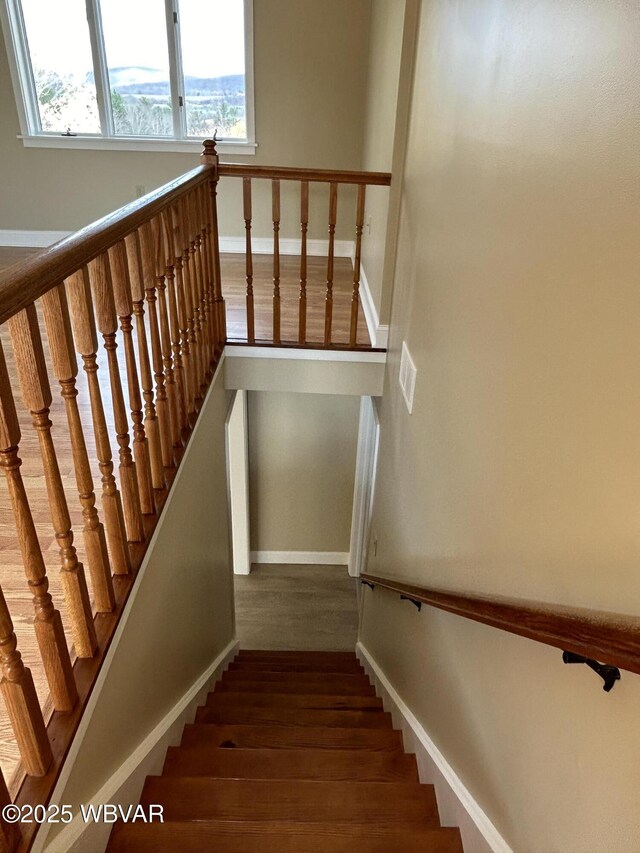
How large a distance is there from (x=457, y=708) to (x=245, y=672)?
82.7 inches

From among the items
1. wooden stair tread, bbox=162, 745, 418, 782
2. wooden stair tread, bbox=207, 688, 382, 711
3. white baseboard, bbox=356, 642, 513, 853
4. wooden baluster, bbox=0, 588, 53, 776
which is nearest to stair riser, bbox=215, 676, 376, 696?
wooden stair tread, bbox=207, 688, 382, 711

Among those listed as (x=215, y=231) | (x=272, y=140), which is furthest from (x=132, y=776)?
(x=272, y=140)

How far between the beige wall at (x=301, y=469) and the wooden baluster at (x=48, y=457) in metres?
3.76

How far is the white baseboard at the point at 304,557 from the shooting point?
5723 millimetres

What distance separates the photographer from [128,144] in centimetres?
485

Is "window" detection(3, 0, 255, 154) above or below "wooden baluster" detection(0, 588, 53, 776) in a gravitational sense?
above

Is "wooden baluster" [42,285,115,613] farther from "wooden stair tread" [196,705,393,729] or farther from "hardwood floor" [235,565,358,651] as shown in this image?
"hardwood floor" [235,565,358,651]

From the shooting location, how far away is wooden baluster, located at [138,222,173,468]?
1.74 m

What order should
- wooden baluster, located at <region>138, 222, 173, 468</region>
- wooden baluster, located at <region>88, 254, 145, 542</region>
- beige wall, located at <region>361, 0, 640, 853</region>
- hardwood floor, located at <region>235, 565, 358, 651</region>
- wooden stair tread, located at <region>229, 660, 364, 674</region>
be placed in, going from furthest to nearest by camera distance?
hardwood floor, located at <region>235, 565, 358, 651</region>
wooden stair tread, located at <region>229, 660, 364, 674</region>
wooden baluster, located at <region>138, 222, 173, 468</region>
wooden baluster, located at <region>88, 254, 145, 542</region>
beige wall, located at <region>361, 0, 640, 853</region>

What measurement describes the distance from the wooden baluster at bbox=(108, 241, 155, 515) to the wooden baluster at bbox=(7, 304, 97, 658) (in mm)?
450

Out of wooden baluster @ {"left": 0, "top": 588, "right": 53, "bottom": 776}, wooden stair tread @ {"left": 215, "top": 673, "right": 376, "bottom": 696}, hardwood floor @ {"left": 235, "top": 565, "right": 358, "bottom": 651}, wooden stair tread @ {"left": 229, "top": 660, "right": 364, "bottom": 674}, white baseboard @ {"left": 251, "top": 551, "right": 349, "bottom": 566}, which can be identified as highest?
wooden baluster @ {"left": 0, "top": 588, "right": 53, "bottom": 776}

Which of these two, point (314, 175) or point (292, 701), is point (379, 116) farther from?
point (292, 701)

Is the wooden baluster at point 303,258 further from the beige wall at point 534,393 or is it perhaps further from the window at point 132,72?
the window at point 132,72

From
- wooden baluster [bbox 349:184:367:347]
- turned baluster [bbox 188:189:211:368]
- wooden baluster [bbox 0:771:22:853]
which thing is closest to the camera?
wooden baluster [bbox 0:771:22:853]
